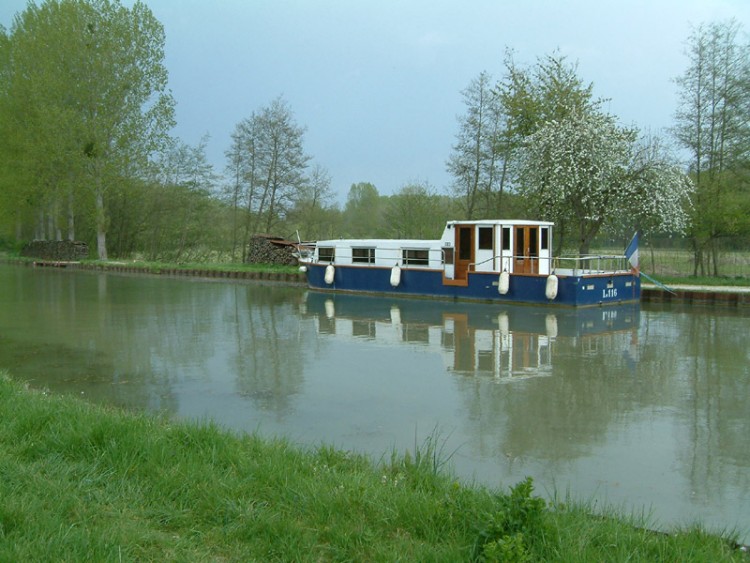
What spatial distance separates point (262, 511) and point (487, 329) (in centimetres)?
1045

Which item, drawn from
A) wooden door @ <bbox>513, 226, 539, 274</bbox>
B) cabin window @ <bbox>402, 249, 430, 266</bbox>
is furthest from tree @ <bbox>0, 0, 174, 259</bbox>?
wooden door @ <bbox>513, 226, 539, 274</bbox>

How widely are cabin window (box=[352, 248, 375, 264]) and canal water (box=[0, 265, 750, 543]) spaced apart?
4.37 meters

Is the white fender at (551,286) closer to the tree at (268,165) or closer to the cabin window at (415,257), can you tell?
the cabin window at (415,257)

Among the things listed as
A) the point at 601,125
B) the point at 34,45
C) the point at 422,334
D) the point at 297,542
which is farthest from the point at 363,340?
the point at 34,45

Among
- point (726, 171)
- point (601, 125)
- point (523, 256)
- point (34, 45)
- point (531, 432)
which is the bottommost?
point (531, 432)

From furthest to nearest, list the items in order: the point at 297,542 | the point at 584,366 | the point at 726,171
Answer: the point at 726,171 → the point at 584,366 → the point at 297,542

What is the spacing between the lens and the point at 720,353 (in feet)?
37.5

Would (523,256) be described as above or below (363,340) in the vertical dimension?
above

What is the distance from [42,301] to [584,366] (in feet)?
46.5

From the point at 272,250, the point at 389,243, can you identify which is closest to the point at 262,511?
the point at 389,243

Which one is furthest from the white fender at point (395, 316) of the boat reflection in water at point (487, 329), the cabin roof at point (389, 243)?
the cabin roof at point (389, 243)

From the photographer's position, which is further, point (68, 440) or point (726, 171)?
point (726, 171)

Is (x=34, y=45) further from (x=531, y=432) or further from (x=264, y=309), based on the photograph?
(x=531, y=432)

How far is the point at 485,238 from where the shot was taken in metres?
19.6
